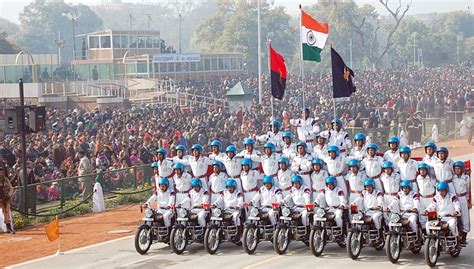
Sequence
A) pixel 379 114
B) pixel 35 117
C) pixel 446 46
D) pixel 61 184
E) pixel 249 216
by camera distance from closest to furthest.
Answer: pixel 249 216, pixel 35 117, pixel 61 184, pixel 379 114, pixel 446 46

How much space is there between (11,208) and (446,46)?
108290 mm

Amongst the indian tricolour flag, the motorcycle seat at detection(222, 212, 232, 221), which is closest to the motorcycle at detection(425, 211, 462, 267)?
the motorcycle seat at detection(222, 212, 232, 221)

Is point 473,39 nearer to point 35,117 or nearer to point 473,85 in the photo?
point 473,85

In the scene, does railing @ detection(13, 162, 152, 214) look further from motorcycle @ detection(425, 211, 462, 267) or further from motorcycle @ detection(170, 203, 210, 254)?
motorcycle @ detection(425, 211, 462, 267)

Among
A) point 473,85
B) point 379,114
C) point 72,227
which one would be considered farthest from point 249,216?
point 473,85

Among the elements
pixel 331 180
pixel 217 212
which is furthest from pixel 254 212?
pixel 331 180

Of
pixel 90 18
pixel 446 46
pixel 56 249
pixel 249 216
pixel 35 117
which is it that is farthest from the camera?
pixel 90 18

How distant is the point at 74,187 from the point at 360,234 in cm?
1201

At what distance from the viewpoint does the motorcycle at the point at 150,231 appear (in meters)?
21.7

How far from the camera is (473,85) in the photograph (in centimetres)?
7512

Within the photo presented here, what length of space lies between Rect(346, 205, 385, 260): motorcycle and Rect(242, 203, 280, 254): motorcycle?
79.4 inches

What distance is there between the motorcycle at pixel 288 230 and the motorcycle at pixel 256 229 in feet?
1.14

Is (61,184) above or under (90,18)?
under

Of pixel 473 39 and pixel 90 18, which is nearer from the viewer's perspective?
pixel 473 39
